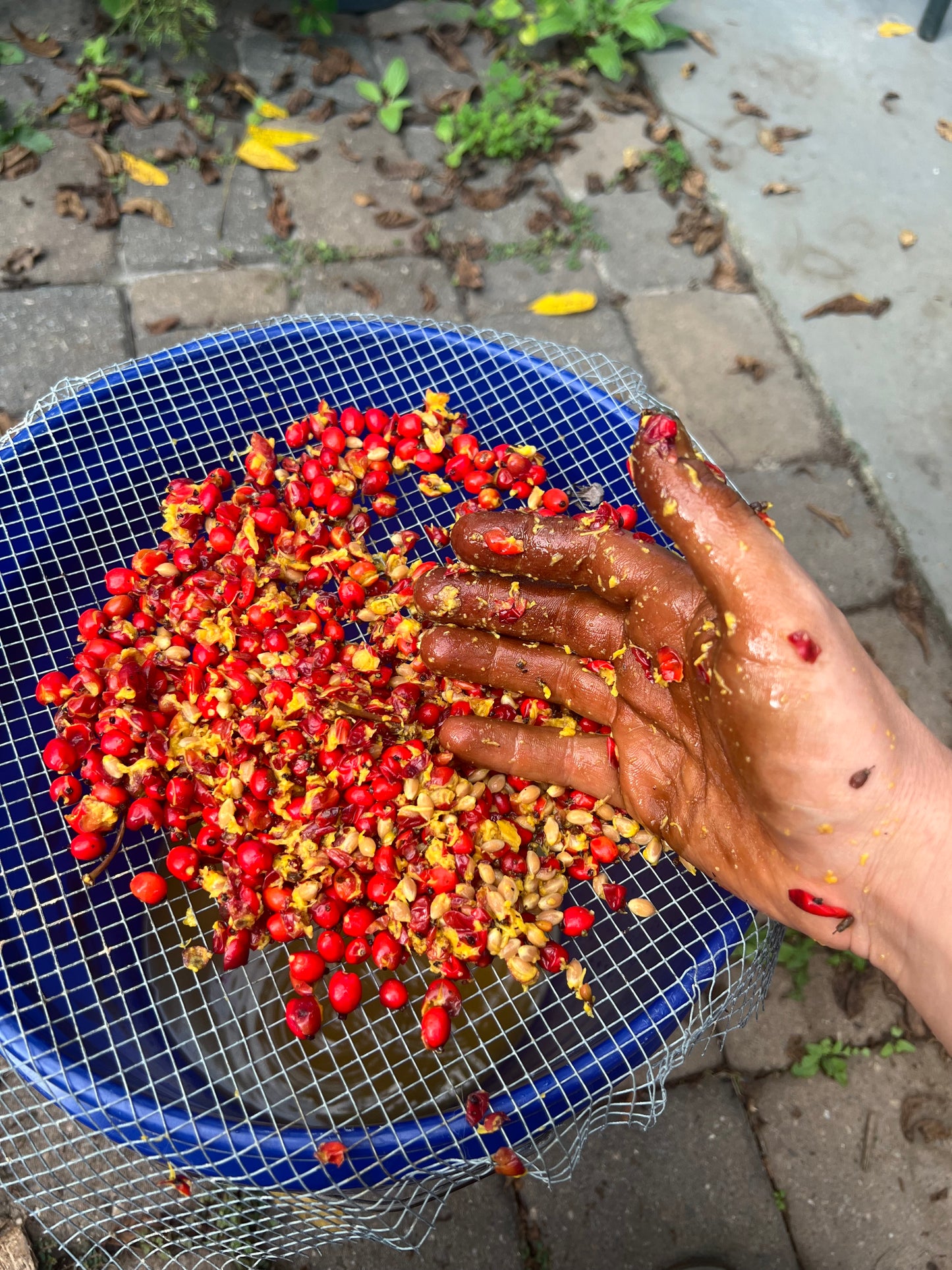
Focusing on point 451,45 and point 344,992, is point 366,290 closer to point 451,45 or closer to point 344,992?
point 451,45

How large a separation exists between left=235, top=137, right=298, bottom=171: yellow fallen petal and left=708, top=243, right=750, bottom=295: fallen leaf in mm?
2195

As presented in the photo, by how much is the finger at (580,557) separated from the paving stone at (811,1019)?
1.55 meters

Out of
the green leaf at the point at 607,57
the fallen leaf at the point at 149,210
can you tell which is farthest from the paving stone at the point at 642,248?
the fallen leaf at the point at 149,210

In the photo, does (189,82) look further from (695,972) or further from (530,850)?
(695,972)

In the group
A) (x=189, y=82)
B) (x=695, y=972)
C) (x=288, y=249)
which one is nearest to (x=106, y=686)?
(x=695, y=972)

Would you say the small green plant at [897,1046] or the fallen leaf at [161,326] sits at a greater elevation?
the fallen leaf at [161,326]

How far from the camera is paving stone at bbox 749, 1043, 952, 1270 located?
258cm

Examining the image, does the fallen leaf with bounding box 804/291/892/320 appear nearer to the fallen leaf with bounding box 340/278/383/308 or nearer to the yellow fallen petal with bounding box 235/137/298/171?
the fallen leaf with bounding box 340/278/383/308

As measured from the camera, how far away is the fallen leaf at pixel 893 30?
5.68 metres

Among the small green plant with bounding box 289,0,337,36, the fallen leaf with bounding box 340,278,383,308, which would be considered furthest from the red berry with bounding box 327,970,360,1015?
the small green plant with bounding box 289,0,337,36

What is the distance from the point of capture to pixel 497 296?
167 inches

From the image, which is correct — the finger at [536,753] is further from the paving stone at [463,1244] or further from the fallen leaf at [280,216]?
the fallen leaf at [280,216]

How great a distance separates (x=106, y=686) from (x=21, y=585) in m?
0.49

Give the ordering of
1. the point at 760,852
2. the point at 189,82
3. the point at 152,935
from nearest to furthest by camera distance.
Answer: the point at 760,852 → the point at 152,935 → the point at 189,82
